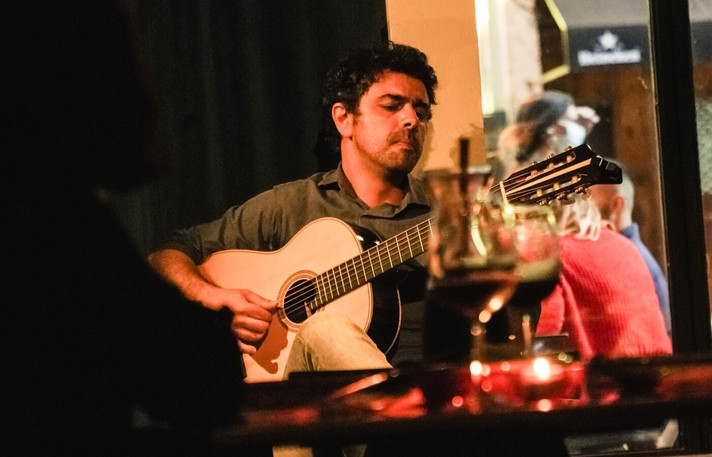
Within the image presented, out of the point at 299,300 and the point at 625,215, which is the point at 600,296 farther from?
the point at 299,300

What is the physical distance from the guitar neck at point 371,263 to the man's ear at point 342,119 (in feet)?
1.88

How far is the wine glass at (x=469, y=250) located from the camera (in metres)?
0.92

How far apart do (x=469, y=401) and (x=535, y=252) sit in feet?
0.73

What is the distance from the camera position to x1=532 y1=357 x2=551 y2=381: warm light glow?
93cm

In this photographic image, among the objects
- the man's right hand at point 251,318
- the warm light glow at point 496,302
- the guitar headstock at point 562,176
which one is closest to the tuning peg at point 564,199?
the guitar headstock at point 562,176

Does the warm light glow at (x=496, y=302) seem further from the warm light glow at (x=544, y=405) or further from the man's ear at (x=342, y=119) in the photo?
the man's ear at (x=342, y=119)

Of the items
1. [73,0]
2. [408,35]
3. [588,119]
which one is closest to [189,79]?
[408,35]

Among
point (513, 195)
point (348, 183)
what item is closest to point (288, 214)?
point (348, 183)

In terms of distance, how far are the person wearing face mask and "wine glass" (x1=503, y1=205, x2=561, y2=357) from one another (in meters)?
2.25

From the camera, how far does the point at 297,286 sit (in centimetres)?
256

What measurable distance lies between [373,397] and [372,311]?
1632 mm

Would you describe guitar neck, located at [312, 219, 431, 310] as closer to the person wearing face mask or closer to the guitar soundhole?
the guitar soundhole

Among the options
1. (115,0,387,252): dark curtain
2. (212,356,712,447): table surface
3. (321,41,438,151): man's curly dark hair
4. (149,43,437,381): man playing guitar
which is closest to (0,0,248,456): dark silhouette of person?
(212,356,712,447): table surface

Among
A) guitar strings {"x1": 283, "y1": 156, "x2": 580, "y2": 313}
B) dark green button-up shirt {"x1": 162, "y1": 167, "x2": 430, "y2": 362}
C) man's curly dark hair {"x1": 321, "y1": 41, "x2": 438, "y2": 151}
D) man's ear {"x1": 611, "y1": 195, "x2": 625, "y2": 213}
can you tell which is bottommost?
guitar strings {"x1": 283, "y1": 156, "x2": 580, "y2": 313}
